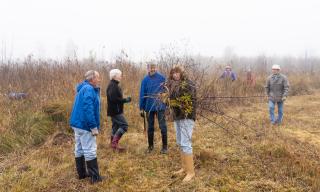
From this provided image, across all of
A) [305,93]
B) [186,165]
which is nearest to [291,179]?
[186,165]

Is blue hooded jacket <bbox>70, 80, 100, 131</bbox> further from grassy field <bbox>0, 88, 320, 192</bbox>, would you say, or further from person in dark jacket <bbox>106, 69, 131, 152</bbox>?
person in dark jacket <bbox>106, 69, 131, 152</bbox>

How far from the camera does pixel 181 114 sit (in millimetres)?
4484

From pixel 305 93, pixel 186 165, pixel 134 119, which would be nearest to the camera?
pixel 186 165

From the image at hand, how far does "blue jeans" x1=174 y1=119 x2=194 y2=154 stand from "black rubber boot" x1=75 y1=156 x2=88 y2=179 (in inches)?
59.2

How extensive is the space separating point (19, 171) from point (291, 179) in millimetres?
4254

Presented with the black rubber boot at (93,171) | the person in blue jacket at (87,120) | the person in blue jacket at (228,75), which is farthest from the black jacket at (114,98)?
the person in blue jacket at (228,75)

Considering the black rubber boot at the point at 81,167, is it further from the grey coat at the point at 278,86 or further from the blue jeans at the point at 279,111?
the blue jeans at the point at 279,111

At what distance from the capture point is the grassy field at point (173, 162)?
183 inches

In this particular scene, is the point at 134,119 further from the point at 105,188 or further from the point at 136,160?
the point at 105,188

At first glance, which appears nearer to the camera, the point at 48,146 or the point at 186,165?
the point at 186,165

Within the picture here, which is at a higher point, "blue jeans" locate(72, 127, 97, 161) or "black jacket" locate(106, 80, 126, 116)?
"black jacket" locate(106, 80, 126, 116)

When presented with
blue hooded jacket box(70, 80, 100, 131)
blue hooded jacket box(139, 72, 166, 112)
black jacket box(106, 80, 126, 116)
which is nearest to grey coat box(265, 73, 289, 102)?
blue hooded jacket box(139, 72, 166, 112)

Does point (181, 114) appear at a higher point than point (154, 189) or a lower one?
higher

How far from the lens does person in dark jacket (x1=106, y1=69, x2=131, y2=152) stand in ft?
18.9
